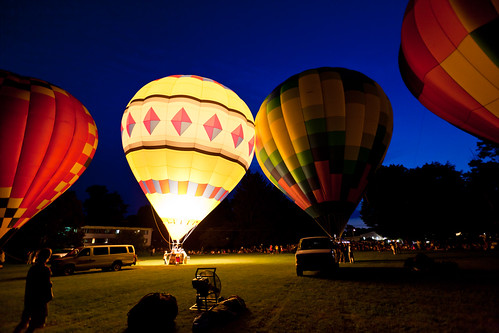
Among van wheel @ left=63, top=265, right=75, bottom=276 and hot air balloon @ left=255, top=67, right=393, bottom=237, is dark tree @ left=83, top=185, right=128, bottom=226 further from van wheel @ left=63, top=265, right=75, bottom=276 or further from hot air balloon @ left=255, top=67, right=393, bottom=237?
hot air balloon @ left=255, top=67, right=393, bottom=237

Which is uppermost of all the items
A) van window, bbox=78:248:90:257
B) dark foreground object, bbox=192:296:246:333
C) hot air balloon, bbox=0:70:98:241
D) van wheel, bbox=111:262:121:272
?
hot air balloon, bbox=0:70:98:241

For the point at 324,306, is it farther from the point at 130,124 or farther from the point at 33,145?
the point at 130,124

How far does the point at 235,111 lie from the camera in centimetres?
1716

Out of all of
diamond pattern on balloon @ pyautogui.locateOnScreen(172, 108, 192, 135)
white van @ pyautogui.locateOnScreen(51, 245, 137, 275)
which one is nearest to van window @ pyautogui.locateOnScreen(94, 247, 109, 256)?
white van @ pyautogui.locateOnScreen(51, 245, 137, 275)

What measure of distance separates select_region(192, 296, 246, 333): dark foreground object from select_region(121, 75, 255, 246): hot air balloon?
10785mm

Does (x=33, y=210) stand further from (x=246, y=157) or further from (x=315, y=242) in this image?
(x=315, y=242)

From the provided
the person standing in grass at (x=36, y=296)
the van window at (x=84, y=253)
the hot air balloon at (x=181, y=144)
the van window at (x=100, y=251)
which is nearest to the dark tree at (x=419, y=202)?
the hot air balloon at (x=181, y=144)

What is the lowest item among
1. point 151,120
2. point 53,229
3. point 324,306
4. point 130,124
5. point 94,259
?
point 324,306

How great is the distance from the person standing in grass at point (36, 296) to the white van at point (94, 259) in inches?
451

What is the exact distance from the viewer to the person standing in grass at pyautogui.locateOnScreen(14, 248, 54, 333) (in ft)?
14.2

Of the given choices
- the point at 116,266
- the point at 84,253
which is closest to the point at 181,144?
the point at 84,253

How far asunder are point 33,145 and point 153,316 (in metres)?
11.8

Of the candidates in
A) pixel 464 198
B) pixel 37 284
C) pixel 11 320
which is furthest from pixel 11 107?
pixel 464 198

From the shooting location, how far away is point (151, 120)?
1532 centimetres
